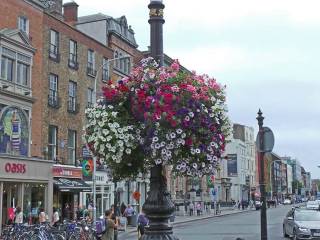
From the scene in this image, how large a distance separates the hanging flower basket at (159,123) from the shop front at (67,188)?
86.8ft

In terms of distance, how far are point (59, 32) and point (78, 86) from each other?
174 inches

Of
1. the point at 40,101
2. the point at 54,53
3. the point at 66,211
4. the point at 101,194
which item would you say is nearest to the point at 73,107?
the point at 54,53

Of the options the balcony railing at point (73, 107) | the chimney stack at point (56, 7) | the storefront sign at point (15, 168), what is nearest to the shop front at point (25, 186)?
the storefront sign at point (15, 168)

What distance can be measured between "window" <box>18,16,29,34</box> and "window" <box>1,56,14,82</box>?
9.33 feet

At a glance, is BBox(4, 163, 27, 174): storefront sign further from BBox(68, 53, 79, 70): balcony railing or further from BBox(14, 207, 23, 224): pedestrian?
BBox(68, 53, 79, 70): balcony railing

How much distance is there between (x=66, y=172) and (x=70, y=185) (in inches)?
57.6

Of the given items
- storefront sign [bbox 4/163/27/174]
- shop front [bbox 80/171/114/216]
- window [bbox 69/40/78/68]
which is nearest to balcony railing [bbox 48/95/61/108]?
window [bbox 69/40/78/68]

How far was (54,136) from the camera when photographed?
3550 centimetres

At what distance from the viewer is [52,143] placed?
3522cm

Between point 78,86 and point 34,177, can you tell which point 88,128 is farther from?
point 78,86

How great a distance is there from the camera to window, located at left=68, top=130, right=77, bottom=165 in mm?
37141

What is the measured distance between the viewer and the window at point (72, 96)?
37.8m

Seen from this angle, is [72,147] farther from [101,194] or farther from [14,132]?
[14,132]

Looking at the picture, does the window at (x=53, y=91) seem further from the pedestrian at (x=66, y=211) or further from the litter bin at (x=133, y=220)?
the litter bin at (x=133, y=220)
